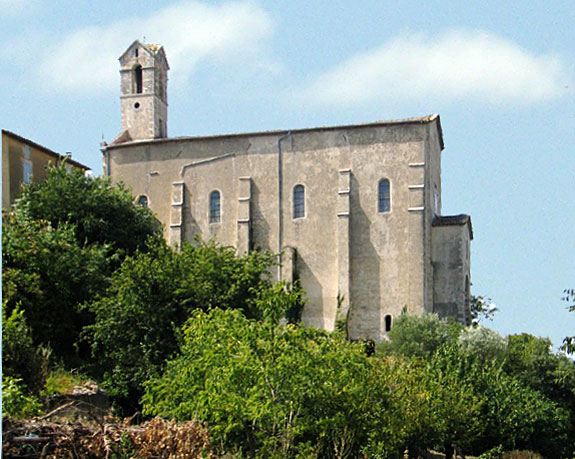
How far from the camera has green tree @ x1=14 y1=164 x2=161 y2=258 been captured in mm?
31406

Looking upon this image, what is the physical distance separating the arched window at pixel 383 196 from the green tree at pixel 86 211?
12777 mm

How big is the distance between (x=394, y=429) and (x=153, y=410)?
182 inches

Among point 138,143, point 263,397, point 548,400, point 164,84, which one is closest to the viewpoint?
point 263,397

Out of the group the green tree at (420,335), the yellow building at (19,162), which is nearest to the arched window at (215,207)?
the yellow building at (19,162)

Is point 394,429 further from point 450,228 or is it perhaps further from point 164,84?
point 164,84

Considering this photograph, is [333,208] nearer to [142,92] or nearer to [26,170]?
[26,170]

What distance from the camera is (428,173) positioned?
42062 millimetres

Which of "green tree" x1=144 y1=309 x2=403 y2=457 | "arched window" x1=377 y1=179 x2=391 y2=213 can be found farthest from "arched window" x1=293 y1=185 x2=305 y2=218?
"green tree" x1=144 y1=309 x2=403 y2=457

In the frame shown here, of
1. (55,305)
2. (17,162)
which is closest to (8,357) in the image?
(55,305)

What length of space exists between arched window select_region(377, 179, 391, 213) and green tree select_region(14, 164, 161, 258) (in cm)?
1278

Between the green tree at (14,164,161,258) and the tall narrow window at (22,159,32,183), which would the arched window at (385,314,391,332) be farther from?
the tall narrow window at (22,159,32,183)

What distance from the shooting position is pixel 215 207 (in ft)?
146

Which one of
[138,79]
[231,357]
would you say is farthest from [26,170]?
[231,357]

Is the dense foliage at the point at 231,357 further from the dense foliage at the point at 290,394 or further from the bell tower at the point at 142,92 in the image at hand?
the bell tower at the point at 142,92
